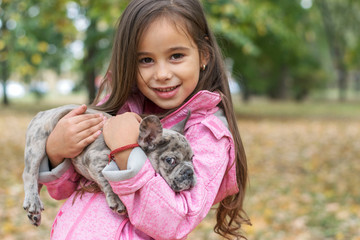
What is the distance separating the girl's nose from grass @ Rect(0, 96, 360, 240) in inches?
43.5

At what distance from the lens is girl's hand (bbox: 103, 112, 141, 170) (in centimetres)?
167

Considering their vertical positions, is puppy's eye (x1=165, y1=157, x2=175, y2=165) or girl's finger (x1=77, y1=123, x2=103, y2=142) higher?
puppy's eye (x1=165, y1=157, x2=175, y2=165)

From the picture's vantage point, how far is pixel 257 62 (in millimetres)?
20656

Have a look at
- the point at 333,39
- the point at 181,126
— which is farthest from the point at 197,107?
the point at 333,39

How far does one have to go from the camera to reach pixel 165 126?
6.61 feet

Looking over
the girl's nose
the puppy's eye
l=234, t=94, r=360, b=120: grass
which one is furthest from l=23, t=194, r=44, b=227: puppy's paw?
l=234, t=94, r=360, b=120: grass

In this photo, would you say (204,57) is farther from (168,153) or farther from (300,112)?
Result: (300,112)

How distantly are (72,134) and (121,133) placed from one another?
0.26m

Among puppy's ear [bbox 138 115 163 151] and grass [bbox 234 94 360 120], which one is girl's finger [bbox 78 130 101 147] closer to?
puppy's ear [bbox 138 115 163 151]

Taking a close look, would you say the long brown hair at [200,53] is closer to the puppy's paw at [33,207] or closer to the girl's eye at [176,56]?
the girl's eye at [176,56]

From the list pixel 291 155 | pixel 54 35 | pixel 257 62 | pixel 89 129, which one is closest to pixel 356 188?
pixel 291 155

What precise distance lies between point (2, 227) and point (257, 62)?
17237mm

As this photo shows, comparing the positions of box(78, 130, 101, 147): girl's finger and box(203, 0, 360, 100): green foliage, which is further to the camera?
box(203, 0, 360, 100): green foliage

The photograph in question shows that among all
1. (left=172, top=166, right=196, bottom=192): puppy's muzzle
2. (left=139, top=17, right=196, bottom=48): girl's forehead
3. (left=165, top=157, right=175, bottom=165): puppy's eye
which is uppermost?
(left=139, top=17, right=196, bottom=48): girl's forehead
